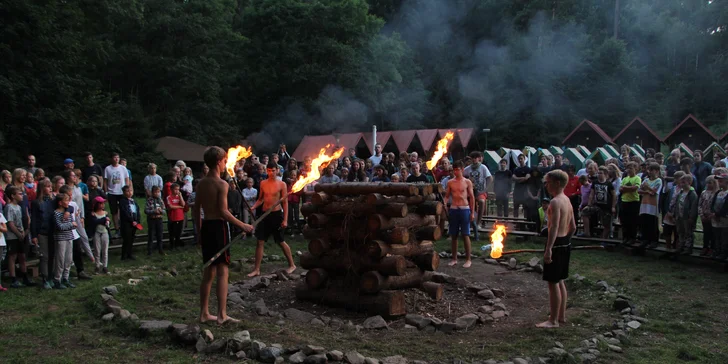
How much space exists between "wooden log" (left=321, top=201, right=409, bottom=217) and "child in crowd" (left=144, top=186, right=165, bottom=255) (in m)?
5.40

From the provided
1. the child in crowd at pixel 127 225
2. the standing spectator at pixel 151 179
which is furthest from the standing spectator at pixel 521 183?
the child in crowd at pixel 127 225

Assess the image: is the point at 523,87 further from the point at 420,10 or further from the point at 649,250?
the point at 649,250

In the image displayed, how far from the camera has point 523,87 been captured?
4278cm

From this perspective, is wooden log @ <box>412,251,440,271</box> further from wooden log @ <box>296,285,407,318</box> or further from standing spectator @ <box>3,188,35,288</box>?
standing spectator @ <box>3,188,35,288</box>

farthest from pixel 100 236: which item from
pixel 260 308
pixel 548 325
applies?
pixel 548 325

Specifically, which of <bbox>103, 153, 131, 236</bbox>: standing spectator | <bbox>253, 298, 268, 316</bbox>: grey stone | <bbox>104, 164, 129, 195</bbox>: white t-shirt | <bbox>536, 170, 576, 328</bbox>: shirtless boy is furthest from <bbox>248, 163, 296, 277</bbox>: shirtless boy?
<bbox>536, 170, 576, 328</bbox>: shirtless boy

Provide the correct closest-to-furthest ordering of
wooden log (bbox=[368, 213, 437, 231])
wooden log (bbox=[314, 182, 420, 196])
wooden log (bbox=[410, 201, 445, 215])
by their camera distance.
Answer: wooden log (bbox=[368, 213, 437, 231]) → wooden log (bbox=[314, 182, 420, 196]) → wooden log (bbox=[410, 201, 445, 215])

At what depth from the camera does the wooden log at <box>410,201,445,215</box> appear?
9008 mm

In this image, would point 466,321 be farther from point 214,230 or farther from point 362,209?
point 214,230

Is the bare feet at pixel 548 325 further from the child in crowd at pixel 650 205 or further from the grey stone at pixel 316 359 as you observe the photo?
the child in crowd at pixel 650 205

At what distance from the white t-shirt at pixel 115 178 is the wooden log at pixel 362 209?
6943 mm

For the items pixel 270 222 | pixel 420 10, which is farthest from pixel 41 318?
pixel 420 10

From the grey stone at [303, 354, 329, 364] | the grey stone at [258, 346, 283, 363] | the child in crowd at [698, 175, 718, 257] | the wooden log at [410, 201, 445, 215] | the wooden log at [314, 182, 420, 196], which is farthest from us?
the child in crowd at [698, 175, 718, 257]

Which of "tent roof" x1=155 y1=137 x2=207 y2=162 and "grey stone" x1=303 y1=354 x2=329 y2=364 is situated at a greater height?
"tent roof" x1=155 y1=137 x2=207 y2=162
